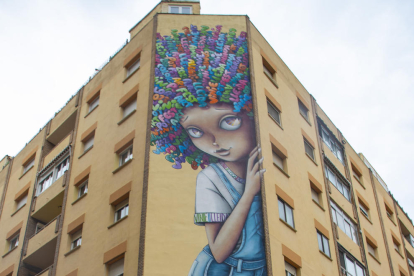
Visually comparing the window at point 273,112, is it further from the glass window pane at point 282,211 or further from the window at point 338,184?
the window at point 338,184

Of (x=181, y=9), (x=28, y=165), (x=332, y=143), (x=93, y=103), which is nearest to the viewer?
(x=93, y=103)

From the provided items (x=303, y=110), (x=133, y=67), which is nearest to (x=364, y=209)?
(x=303, y=110)

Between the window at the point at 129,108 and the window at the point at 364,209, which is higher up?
the window at the point at 129,108

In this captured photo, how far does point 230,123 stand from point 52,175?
1231 centimetres

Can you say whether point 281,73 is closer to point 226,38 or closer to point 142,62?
point 226,38

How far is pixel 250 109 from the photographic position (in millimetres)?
25875

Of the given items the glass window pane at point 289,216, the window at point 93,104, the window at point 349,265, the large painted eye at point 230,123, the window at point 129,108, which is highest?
the window at point 93,104

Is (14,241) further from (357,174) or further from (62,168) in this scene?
(357,174)

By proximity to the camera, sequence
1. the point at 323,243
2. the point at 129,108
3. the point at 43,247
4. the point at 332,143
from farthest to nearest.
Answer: the point at 332,143
the point at 43,247
the point at 129,108
the point at 323,243

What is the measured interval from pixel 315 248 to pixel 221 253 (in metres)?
6.68

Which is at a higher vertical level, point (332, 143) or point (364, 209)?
point (332, 143)

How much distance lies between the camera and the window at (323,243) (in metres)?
26.7

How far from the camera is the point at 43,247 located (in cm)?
2836

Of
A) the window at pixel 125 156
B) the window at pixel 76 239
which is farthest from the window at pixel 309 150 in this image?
the window at pixel 76 239
